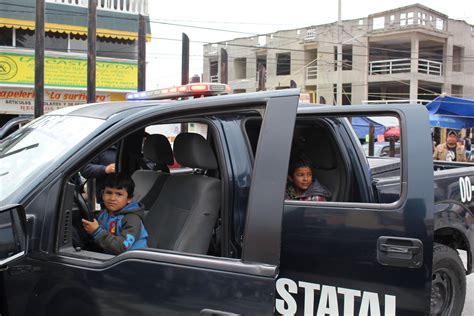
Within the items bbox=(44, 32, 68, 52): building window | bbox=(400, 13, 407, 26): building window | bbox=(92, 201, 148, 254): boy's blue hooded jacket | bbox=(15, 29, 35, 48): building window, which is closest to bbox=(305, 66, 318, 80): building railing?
bbox=(400, 13, 407, 26): building window

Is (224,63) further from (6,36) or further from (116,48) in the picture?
(6,36)

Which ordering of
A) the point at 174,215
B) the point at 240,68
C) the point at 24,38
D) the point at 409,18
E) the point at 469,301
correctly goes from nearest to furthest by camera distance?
the point at 174,215 < the point at 469,301 < the point at 24,38 < the point at 409,18 < the point at 240,68

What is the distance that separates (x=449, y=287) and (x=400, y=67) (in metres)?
29.9

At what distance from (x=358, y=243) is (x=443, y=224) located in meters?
1.61

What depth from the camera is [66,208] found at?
2049mm

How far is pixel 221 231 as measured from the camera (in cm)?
247

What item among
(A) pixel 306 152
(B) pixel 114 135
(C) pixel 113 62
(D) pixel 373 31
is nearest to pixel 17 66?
(C) pixel 113 62

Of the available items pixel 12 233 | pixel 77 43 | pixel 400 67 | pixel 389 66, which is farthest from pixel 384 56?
pixel 12 233

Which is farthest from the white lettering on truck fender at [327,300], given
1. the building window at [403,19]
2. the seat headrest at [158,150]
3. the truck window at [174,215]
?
the building window at [403,19]

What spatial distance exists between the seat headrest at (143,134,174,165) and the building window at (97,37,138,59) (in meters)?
11.7

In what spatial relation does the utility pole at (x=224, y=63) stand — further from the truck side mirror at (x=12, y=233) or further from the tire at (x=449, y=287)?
the truck side mirror at (x=12, y=233)

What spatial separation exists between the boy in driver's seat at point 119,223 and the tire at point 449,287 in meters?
2.16

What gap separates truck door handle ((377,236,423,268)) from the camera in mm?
2154

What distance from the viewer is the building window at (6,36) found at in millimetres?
12992
